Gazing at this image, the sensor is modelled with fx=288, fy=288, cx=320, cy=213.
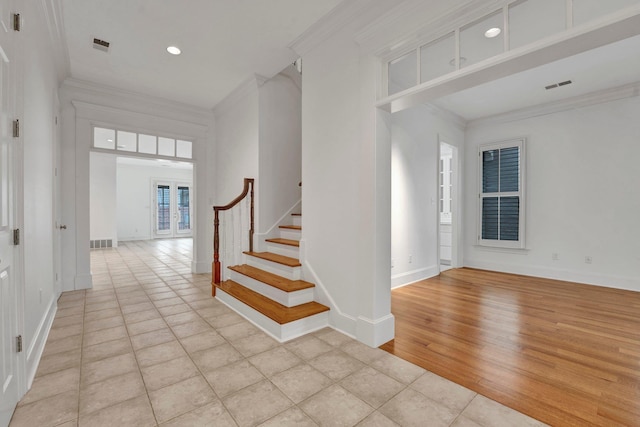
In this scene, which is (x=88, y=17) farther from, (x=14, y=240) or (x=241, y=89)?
(x=14, y=240)

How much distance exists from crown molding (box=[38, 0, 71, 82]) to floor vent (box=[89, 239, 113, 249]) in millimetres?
5812

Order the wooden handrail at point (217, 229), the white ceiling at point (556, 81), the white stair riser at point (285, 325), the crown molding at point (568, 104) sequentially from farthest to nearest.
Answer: the crown molding at point (568, 104) < the wooden handrail at point (217, 229) < the white ceiling at point (556, 81) < the white stair riser at point (285, 325)

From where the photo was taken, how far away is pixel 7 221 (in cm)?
154

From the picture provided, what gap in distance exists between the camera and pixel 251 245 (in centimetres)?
399

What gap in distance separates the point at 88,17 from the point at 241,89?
181cm

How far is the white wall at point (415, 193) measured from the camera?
13.6 feet

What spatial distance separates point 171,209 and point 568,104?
38.7 ft

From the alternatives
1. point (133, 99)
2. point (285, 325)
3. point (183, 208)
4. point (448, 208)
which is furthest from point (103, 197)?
point (448, 208)

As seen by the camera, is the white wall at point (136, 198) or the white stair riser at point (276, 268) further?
the white wall at point (136, 198)

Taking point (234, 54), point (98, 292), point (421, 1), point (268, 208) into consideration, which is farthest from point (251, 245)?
point (421, 1)

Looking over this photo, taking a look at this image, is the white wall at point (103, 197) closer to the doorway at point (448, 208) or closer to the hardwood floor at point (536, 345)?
the hardwood floor at point (536, 345)

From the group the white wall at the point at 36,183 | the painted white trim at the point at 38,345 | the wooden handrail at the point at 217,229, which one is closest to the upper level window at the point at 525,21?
the wooden handrail at the point at 217,229

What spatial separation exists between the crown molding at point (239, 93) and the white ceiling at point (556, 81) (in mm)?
2878

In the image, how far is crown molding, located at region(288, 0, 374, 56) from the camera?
2.46 meters
